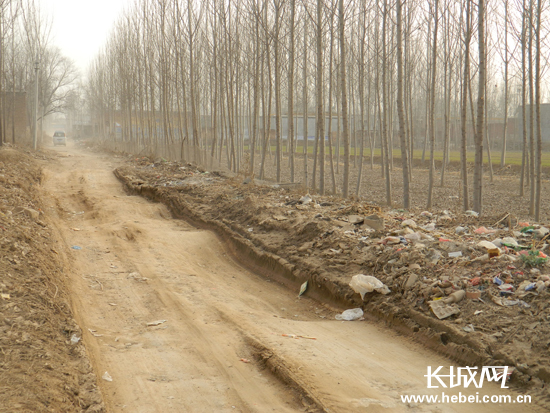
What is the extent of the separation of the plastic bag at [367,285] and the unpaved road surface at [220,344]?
450 millimetres

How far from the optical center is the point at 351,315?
5383mm

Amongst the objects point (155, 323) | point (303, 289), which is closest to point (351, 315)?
point (303, 289)

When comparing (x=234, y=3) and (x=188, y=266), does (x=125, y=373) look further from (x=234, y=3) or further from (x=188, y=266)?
(x=234, y=3)

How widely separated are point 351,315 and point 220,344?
165cm

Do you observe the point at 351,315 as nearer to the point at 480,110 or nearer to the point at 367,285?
the point at 367,285

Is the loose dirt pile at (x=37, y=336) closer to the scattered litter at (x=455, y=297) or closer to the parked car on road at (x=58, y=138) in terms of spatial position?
the scattered litter at (x=455, y=297)

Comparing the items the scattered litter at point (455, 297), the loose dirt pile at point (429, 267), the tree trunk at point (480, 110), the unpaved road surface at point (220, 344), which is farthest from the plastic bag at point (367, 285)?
the tree trunk at point (480, 110)

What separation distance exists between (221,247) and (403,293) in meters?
4.11

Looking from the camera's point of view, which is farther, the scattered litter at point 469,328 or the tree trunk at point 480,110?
the tree trunk at point 480,110

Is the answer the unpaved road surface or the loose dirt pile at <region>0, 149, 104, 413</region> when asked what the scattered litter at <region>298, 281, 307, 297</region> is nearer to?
the unpaved road surface

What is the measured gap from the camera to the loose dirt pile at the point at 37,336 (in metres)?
3.13

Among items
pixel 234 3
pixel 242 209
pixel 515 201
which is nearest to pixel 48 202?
pixel 242 209

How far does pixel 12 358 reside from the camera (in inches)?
135

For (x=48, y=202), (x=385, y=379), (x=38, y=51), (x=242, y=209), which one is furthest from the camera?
(x=38, y=51)
